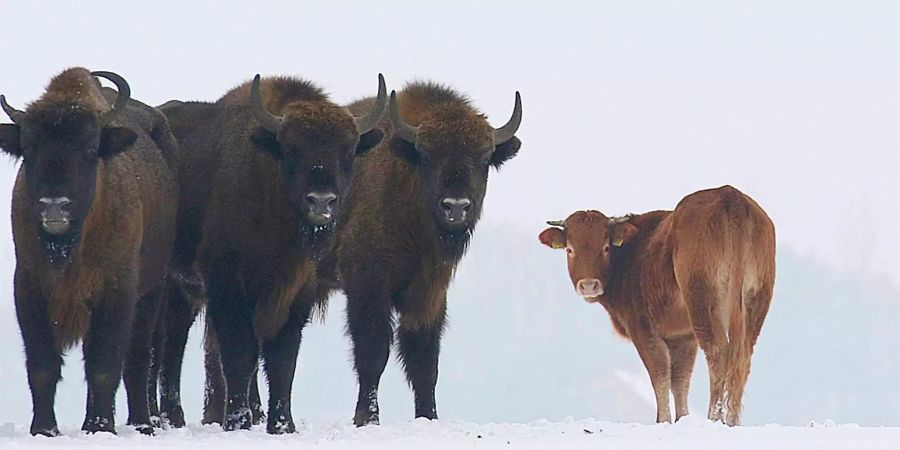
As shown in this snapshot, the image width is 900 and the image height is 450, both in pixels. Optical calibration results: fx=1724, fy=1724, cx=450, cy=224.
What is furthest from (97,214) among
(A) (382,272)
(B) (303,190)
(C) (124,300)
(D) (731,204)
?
(D) (731,204)

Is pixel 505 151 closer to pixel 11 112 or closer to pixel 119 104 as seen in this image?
pixel 119 104

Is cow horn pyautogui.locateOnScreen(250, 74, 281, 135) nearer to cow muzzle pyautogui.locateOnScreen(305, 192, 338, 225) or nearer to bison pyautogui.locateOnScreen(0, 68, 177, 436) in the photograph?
cow muzzle pyautogui.locateOnScreen(305, 192, 338, 225)

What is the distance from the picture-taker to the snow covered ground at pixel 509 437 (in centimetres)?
1154

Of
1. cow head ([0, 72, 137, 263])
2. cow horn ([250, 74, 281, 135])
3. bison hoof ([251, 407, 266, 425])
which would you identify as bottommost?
bison hoof ([251, 407, 266, 425])

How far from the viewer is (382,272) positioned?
14586 millimetres

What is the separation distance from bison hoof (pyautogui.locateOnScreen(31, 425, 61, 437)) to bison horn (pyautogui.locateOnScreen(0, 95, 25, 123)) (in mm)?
2281

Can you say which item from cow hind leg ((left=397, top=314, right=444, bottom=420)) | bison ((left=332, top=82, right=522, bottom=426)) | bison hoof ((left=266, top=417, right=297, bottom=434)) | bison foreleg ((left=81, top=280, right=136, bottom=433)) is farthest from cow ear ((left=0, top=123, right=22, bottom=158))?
A: cow hind leg ((left=397, top=314, right=444, bottom=420))

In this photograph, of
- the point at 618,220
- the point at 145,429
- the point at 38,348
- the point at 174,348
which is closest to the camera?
the point at 38,348

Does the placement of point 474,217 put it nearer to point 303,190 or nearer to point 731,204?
point 303,190

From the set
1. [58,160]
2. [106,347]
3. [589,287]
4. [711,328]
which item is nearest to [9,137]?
[58,160]

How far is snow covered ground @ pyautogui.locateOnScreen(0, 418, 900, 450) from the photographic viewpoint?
37.9ft

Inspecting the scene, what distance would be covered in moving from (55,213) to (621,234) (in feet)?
31.1

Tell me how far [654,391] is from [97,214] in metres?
8.45

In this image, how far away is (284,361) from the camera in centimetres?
1413
